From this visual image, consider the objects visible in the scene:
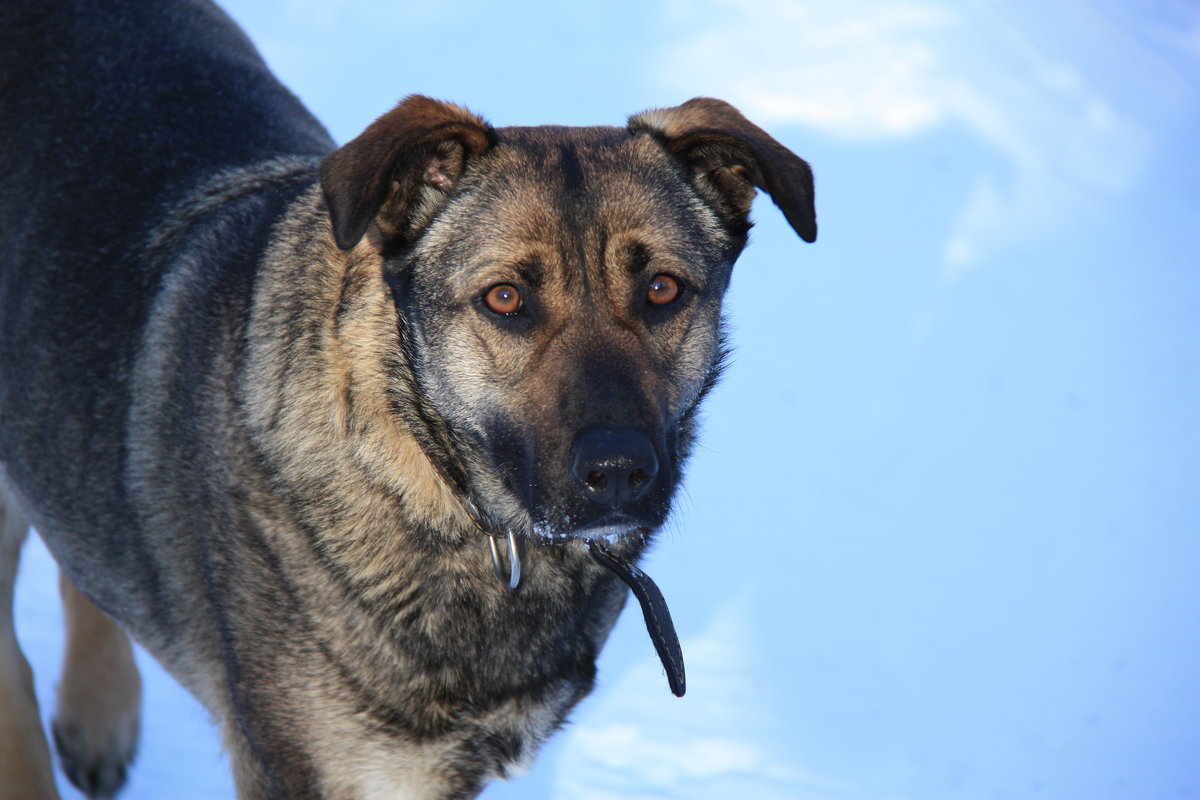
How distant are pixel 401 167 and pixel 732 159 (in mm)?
887

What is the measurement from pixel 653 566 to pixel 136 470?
3.01 metres

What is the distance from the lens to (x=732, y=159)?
3121 mm

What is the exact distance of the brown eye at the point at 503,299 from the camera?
273 centimetres

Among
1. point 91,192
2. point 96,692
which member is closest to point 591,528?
point 91,192

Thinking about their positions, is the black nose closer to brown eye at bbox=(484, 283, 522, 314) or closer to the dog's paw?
brown eye at bbox=(484, 283, 522, 314)

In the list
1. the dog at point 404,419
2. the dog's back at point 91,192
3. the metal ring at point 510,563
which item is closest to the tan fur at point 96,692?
the dog's back at point 91,192

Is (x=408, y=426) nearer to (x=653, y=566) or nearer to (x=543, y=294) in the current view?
(x=543, y=294)

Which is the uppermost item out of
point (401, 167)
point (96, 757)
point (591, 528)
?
point (401, 167)

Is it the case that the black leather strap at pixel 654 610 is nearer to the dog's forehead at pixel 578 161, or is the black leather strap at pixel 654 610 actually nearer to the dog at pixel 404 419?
the dog at pixel 404 419

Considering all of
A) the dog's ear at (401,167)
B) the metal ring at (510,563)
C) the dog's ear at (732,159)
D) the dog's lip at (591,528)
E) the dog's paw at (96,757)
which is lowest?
the dog's paw at (96,757)

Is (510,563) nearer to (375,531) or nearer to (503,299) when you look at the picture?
(375,531)

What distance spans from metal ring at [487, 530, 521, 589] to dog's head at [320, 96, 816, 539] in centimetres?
4

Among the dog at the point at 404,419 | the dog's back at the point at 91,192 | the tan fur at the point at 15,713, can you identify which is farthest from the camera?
the tan fur at the point at 15,713

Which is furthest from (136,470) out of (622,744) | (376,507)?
(622,744)
